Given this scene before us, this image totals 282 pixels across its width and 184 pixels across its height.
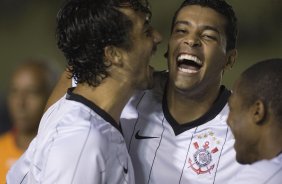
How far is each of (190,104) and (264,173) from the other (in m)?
0.71

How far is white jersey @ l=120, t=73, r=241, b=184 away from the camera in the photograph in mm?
2195

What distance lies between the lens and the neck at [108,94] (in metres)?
1.95

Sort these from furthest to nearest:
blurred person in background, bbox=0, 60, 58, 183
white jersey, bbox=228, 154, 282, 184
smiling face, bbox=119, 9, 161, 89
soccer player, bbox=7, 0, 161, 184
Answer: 1. blurred person in background, bbox=0, 60, 58, 183
2. smiling face, bbox=119, 9, 161, 89
3. soccer player, bbox=7, 0, 161, 184
4. white jersey, bbox=228, 154, 282, 184

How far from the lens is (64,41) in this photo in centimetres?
206

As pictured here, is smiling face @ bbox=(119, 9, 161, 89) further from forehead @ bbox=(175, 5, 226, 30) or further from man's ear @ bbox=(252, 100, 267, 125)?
man's ear @ bbox=(252, 100, 267, 125)

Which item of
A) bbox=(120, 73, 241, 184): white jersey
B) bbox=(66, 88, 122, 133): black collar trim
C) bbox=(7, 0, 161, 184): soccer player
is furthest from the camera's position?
bbox=(120, 73, 241, 184): white jersey

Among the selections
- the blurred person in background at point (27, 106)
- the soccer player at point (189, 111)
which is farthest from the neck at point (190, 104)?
the blurred person in background at point (27, 106)

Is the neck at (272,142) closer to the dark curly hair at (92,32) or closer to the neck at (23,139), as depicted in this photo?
the dark curly hair at (92,32)

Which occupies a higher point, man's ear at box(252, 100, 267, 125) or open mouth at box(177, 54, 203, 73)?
man's ear at box(252, 100, 267, 125)

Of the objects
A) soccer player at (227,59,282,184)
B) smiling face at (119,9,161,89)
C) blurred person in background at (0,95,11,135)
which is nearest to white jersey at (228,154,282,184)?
soccer player at (227,59,282,184)

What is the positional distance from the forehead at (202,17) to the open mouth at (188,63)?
0.43 ft

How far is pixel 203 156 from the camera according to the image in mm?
2211

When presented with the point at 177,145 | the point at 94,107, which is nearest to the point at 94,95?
the point at 94,107

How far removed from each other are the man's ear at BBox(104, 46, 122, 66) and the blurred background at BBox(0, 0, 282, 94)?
2.59 metres
